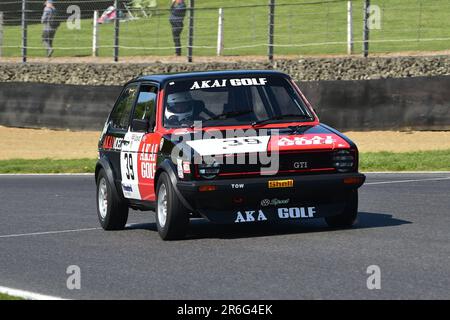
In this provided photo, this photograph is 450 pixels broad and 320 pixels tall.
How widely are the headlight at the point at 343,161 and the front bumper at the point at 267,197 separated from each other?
0.10m

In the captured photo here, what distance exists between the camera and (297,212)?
1155 cm

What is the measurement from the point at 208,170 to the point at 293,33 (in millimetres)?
21520

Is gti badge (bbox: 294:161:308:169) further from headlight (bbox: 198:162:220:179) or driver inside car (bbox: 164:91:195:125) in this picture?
driver inside car (bbox: 164:91:195:125)

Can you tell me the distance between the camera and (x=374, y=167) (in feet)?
68.3

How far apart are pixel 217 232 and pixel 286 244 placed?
1475 mm

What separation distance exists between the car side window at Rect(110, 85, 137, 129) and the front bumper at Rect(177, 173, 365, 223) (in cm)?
220

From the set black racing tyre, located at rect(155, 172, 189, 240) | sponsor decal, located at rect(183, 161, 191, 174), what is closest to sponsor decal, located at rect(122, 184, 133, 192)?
black racing tyre, located at rect(155, 172, 189, 240)

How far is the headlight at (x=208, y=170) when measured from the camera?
1130 cm

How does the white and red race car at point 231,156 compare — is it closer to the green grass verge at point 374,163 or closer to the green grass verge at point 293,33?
the green grass verge at point 374,163

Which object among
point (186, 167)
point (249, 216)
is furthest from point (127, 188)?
point (249, 216)

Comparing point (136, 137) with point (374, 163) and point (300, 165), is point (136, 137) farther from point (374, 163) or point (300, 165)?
point (374, 163)

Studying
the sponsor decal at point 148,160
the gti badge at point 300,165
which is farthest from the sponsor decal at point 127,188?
the gti badge at point 300,165

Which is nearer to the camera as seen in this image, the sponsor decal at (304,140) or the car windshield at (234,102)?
the sponsor decal at (304,140)
